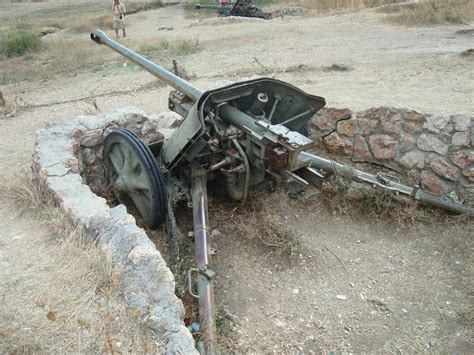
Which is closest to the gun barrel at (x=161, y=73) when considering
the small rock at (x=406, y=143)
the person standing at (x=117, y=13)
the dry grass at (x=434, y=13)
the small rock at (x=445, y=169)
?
the small rock at (x=406, y=143)

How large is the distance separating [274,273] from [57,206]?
5.81 ft

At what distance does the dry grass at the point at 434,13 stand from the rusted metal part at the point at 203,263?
33.6 ft

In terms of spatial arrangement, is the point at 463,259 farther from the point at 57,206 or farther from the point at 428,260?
the point at 57,206

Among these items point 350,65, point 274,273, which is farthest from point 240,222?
point 350,65

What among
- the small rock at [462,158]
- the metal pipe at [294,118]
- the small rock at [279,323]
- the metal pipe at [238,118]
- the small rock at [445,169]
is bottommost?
the small rock at [279,323]

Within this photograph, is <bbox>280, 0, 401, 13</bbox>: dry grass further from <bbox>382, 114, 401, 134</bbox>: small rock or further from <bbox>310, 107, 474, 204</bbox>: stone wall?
<bbox>382, 114, 401, 134</bbox>: small rock

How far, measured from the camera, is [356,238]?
430 centimetres

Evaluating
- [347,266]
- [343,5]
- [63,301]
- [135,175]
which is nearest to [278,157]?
[347,266]

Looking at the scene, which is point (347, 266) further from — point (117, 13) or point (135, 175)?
point (117, 13)

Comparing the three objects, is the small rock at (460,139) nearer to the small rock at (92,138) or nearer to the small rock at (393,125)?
the small rock at (393,125)

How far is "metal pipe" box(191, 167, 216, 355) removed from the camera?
2707 millimetres

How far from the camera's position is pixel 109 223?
2.99 meters

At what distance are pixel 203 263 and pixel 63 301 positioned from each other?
0.95m

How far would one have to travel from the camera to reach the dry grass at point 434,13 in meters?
11.8
